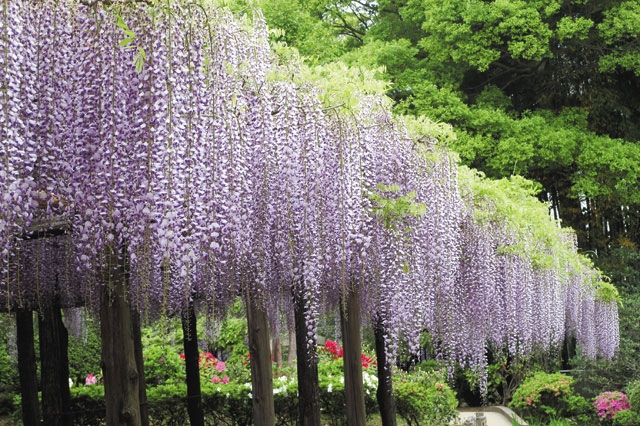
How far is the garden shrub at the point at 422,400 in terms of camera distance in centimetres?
1171

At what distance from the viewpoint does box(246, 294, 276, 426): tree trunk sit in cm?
640

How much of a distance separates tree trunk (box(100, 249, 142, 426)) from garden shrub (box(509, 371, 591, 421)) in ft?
36.8

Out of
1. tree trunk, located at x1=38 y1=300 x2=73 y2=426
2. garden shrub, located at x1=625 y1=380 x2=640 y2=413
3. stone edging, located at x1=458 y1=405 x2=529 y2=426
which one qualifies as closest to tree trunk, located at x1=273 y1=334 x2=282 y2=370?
stone edging, located at x1=458 y1=405 x2=529 y2=426

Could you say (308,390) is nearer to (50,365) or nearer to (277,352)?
(50,365)

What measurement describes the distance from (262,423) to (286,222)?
5.40 ft

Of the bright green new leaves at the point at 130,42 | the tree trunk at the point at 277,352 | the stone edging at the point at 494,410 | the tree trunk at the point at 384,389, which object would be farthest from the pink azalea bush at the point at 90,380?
the bright green new leaves at the point at 130,42

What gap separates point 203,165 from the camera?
15.8 feet

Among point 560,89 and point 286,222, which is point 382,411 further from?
point 560,89

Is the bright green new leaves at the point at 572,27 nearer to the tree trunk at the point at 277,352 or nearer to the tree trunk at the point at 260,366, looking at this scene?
the tree trunk at the point at 277,352

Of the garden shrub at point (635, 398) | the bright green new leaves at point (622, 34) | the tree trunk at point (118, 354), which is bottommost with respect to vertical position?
the garden shrub at point (635, 398)

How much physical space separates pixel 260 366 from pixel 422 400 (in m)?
5.94

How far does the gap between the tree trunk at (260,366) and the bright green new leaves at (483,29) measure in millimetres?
13308

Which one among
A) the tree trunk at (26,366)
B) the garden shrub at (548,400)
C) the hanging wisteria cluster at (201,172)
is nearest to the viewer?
the hanging wisteria cluster at (201,172)

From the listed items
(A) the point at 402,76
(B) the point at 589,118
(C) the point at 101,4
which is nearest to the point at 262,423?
(C) the point at 101,4
